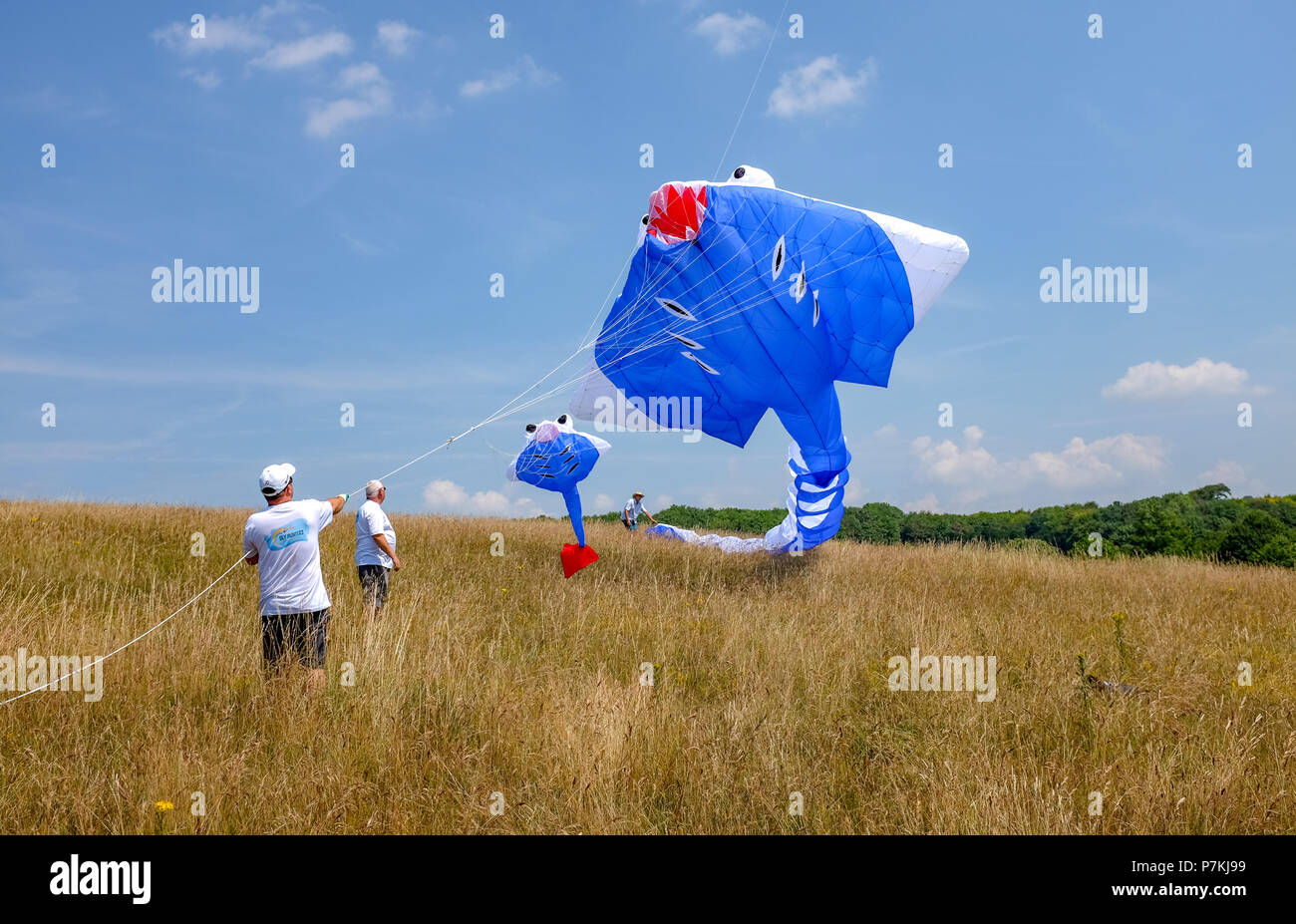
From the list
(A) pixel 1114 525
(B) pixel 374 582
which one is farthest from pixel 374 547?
(A) pixel 1114 525

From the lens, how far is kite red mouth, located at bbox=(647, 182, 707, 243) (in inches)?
356

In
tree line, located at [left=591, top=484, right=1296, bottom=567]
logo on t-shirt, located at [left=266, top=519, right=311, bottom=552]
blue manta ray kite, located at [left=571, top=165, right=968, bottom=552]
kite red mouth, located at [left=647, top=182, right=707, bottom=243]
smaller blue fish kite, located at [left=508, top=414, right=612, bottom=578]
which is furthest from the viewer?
tree line, located at [left=591, top=484, right=1296, bottom=567]

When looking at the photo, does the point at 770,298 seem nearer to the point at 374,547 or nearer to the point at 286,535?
the point at 374,547

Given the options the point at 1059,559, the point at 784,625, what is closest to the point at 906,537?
the point at 1059,559

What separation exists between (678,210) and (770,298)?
64.7 inches

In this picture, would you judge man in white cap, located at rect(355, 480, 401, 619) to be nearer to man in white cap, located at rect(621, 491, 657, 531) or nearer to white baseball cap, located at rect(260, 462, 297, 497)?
white baseball cap, located at rect(260, 462, 297, 497)

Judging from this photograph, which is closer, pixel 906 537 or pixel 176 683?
pixel 176 683

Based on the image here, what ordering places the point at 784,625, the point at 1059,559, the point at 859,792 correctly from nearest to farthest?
the point at 859,792 < the point at 784,625 < the point at 1059,559

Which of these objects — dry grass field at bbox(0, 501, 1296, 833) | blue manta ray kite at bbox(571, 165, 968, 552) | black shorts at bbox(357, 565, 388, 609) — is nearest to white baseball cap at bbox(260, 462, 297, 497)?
dry grass field at bbox(0, 501, 1296, 833)

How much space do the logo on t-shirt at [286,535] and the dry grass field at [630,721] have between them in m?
0.97

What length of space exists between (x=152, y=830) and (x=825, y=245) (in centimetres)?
884
